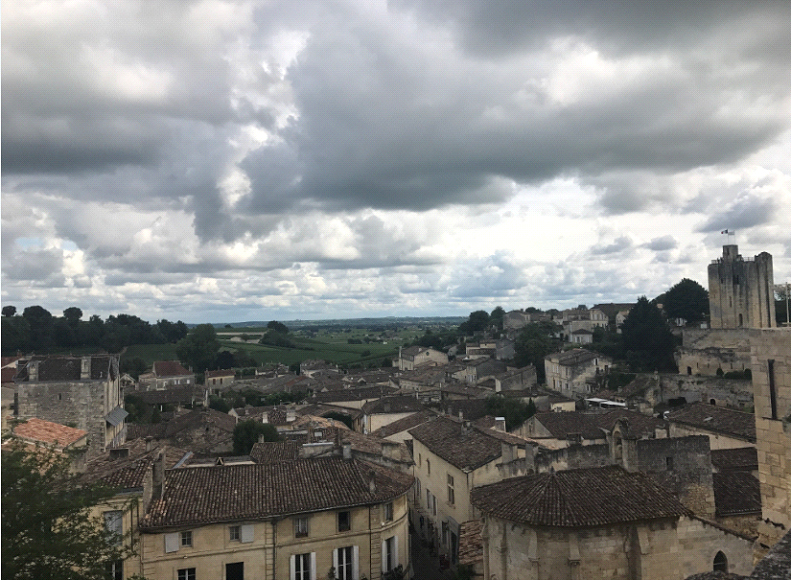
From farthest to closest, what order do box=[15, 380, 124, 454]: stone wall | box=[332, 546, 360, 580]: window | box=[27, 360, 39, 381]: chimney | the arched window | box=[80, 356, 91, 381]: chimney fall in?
1. box=[80, 356, 91, 381]: chimney
2. box=[27, 360, 39, 381]: chimney
3. box=[15, 380, 124, 454]: stone wall
4. box=[332, 546, 360, 580]: window
5. the arched window

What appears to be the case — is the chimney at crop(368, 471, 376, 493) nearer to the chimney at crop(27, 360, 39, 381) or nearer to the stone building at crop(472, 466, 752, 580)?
the stone building at crop(472, 466, 752, 580)

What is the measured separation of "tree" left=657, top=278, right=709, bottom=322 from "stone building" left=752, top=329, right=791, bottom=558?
320ft

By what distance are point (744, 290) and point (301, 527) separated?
81336 millimetres

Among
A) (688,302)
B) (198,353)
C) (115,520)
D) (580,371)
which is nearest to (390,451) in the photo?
(115,520)

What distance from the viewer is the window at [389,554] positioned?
25078 millimetres

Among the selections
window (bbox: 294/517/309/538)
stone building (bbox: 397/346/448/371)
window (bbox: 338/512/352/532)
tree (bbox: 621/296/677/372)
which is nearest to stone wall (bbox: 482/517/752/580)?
window (bbox: 338/512/352/532)

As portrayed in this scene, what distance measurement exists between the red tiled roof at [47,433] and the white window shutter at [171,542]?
11.2 meters

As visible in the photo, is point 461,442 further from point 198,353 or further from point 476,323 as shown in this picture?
point 476,323

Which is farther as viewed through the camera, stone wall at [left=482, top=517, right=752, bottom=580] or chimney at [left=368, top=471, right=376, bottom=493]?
chimney at [left=368, top=471, right=376, bottom=493]

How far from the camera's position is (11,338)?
401 ft

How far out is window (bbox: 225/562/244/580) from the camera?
22.9 m

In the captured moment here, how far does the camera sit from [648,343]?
85750 mm

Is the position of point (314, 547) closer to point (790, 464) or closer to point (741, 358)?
point (790, 464)

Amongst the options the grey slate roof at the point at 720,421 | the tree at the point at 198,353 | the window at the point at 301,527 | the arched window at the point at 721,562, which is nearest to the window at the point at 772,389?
the arched window at the point at 721,562
